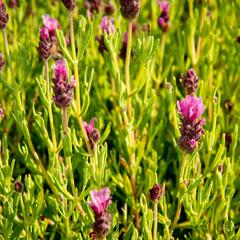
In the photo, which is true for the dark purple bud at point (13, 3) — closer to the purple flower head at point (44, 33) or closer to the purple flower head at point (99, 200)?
the purple flower head at point (44, 33)

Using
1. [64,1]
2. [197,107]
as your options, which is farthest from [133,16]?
[197,107]

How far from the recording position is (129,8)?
1.95 metres

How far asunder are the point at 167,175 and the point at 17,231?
102 centimetres

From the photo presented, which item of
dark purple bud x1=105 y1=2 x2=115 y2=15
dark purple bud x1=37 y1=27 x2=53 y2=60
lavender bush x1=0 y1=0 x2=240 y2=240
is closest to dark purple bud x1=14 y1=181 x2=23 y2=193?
lavender bush x1=0 y1=0 x2=240 y2=240

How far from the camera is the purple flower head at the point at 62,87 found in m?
1.71

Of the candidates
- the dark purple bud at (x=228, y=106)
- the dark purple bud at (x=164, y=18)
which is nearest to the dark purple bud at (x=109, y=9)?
the dark purple bud at (x=164, y=18)

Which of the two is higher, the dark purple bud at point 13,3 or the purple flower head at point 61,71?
the purple flower head at point 61,71

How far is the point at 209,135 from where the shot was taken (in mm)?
2000

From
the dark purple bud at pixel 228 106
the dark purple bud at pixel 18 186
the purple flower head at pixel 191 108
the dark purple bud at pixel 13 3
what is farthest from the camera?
the dark purple bud at pixel 13 3

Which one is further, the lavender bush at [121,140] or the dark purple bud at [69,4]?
the dark purple bud at [69,4]

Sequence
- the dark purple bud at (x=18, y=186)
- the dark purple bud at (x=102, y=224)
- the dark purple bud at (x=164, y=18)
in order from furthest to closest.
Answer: the dark purple bud at (x=164, y=18)
the dark purple bud at (x=18, y=186)
the dark purple bud at (x=102, y=224)

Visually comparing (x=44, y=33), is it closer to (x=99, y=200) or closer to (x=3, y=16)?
(x=3, y=16)

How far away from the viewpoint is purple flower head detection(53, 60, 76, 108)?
171 cm

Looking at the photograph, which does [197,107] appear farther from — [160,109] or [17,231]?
[160,109]
